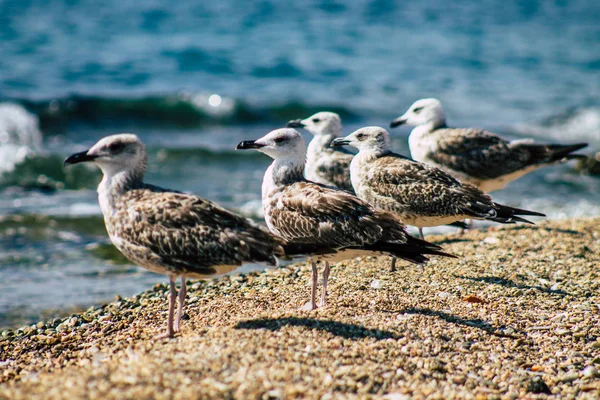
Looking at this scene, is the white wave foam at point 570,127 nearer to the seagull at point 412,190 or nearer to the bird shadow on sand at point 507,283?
the seagull at point 412,190

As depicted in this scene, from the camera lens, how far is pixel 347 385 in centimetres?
485

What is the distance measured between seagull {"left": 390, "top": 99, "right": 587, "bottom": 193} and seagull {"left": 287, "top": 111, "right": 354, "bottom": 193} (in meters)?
1.24

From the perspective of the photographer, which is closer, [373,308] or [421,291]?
[373,308]

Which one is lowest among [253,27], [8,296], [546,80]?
[8,296]

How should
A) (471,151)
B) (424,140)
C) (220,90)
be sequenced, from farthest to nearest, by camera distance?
(220,90)
(424,140)
(471,151)

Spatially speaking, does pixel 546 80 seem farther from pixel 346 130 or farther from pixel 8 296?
pixel 8 296

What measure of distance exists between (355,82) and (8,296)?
16.5 metres

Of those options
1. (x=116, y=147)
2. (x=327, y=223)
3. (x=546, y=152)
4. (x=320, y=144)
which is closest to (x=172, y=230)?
(x=116, y=147)

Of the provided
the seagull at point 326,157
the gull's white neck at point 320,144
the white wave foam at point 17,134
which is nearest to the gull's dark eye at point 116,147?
the seagull at point 326,157

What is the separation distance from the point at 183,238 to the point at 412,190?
9.58 feet

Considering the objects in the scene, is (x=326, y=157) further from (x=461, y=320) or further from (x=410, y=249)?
(x=461, y=320)

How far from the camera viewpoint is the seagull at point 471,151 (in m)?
10.2

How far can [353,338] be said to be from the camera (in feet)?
18.9

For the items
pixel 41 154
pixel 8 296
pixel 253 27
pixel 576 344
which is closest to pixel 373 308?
pixel 576 344
